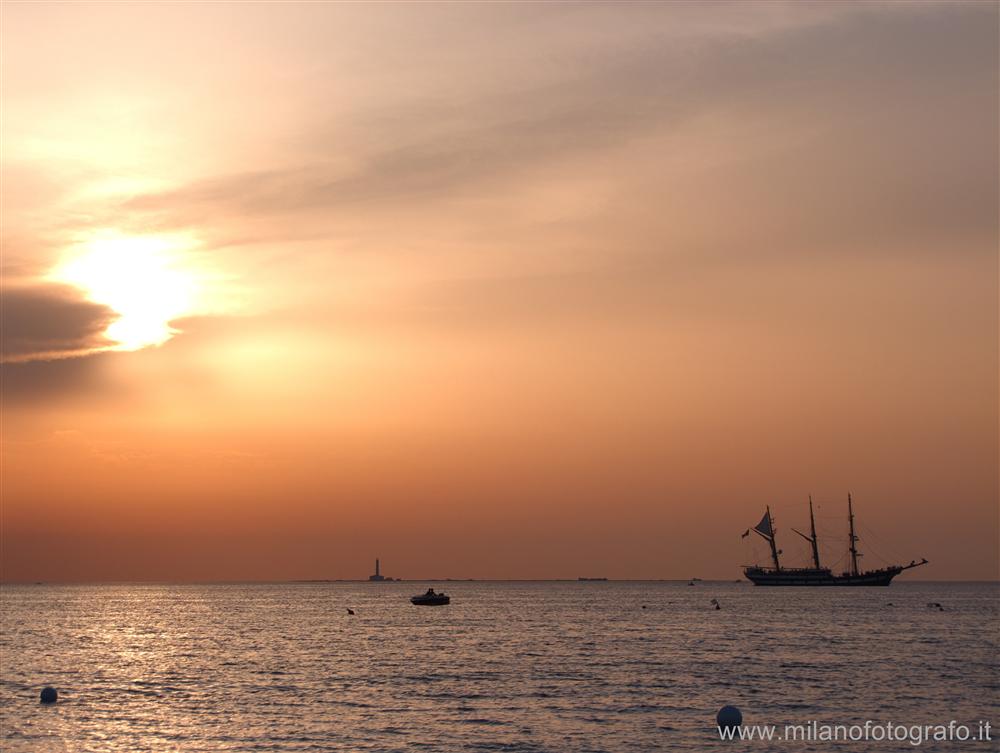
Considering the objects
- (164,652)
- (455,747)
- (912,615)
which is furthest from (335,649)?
(912,615)

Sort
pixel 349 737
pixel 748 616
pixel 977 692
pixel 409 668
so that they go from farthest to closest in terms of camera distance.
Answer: pixel 748 616, pixel 409 668, pixel 977 692, pixel 349 737

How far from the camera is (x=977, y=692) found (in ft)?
244

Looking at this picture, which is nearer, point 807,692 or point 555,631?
point 807,692

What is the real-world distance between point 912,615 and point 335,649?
382 ft

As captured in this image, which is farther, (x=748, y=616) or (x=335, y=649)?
(x=748, y=616)

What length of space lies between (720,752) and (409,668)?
1759 inches

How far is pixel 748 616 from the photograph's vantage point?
185625mm

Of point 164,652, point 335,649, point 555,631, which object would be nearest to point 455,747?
point 335,649

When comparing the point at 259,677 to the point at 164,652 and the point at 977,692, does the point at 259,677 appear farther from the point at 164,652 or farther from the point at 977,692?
the point at 977,692

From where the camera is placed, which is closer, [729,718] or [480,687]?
[729,718]

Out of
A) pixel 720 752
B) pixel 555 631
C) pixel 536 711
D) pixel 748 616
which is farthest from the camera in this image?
pixel 748 616

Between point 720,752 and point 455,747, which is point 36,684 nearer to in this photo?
point 455,747

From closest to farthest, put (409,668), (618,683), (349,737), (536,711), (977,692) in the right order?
1. (349,737)
2. (536,711)
3. (977,692)
4. (618,683)
5. (409,668)

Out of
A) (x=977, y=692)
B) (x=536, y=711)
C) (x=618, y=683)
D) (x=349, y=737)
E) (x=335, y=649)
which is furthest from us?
(x=335, y=649)
